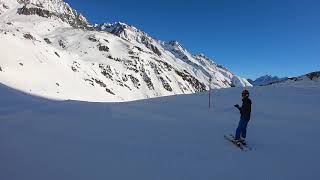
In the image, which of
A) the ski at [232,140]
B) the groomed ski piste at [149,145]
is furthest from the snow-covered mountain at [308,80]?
the ski at [232,140]

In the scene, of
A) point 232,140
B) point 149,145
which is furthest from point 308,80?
point 149,145

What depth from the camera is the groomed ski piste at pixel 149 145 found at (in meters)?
11.0

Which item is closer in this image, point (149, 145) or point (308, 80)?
point (149, 145)

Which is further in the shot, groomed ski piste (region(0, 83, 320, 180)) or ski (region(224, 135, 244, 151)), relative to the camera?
ski (region(224, 135, 244, 151))

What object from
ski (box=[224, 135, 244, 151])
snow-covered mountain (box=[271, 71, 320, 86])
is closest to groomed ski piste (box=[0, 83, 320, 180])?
ski (box=[224, 135, 244, 151])

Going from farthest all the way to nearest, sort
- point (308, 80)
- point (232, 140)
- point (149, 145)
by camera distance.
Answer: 1. point (308, 80)
2. point (232, 140)
3. point (149, 145)

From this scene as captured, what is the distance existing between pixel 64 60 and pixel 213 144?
110762 millimetres

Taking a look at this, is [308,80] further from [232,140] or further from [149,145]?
[149,145]

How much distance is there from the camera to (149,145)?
13781 mm

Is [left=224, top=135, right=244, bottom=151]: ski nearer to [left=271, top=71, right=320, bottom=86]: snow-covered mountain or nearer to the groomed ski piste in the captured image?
the groomed ski piste

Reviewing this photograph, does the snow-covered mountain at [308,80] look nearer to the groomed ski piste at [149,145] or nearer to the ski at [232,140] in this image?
the groomed ski piste at [149,145]

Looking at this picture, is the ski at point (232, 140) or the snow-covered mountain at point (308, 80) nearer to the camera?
the ski at point (232, 140)

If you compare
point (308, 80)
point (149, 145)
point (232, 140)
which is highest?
point (308, 80)

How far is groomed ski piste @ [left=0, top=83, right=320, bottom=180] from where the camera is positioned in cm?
1098
